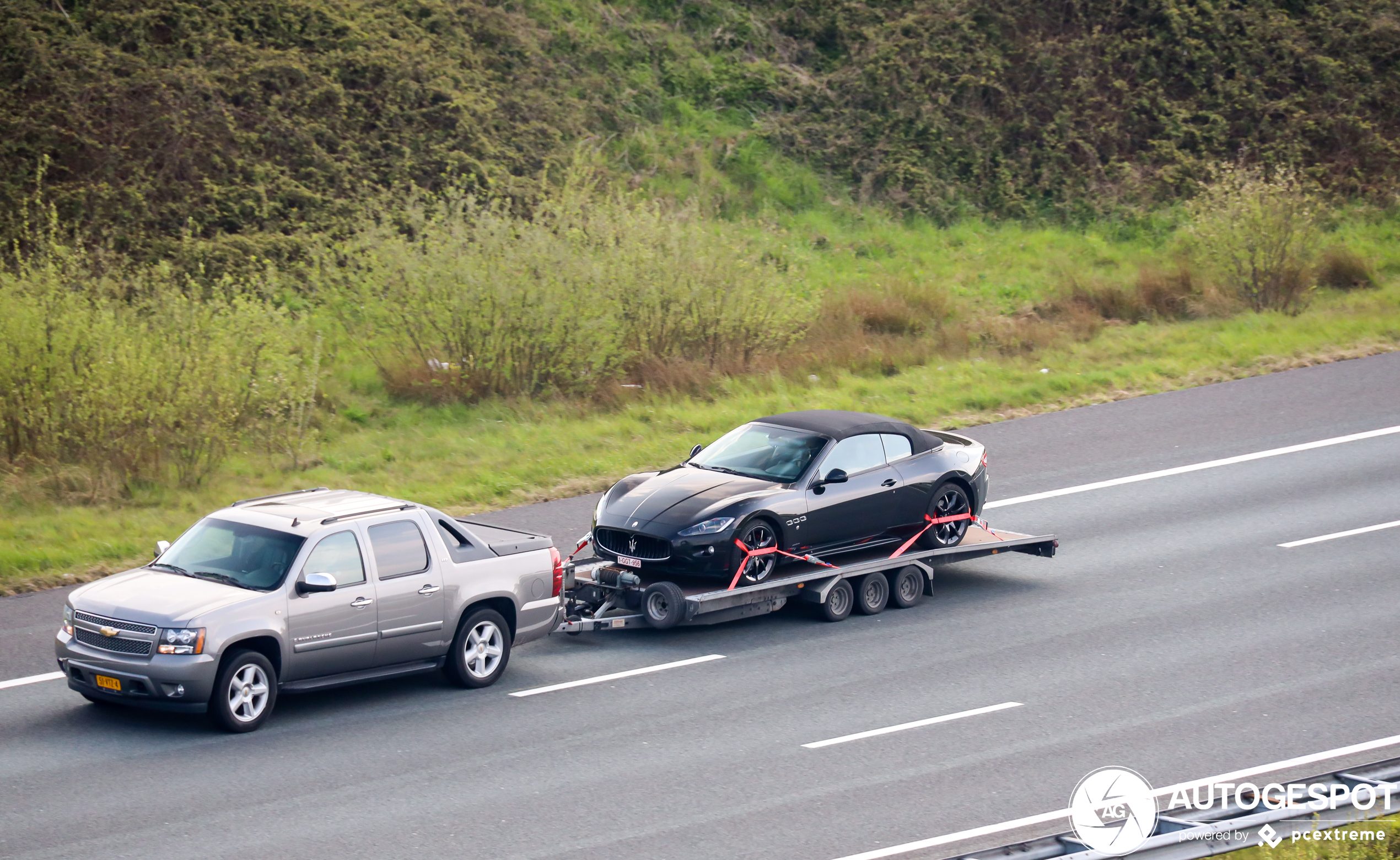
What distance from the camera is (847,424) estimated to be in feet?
45.0

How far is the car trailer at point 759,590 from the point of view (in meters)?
12.1

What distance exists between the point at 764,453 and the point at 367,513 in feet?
13.9

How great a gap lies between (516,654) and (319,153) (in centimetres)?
1903

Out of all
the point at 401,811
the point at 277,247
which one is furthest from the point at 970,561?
the point at 277,247

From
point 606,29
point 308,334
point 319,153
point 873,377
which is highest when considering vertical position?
point 606,29

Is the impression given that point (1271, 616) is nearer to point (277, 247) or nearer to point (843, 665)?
point (843, 665)

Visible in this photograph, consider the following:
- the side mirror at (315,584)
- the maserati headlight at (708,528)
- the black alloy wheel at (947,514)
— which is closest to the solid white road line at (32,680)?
the side mirror at (315,584)

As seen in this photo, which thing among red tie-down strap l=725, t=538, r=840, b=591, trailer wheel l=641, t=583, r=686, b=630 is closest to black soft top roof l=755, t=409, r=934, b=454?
red tie-down strap l=725, t=538, r=840, b=591

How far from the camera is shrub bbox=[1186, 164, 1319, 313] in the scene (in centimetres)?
2664

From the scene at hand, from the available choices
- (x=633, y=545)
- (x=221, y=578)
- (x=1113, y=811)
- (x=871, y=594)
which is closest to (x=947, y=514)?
(x=871, y=594)

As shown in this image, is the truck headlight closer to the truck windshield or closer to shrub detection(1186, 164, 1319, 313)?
the truck windshield

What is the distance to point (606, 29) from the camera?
117ft

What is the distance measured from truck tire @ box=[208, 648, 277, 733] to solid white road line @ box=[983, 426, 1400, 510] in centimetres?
928

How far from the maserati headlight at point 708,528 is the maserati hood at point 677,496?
0.07m
